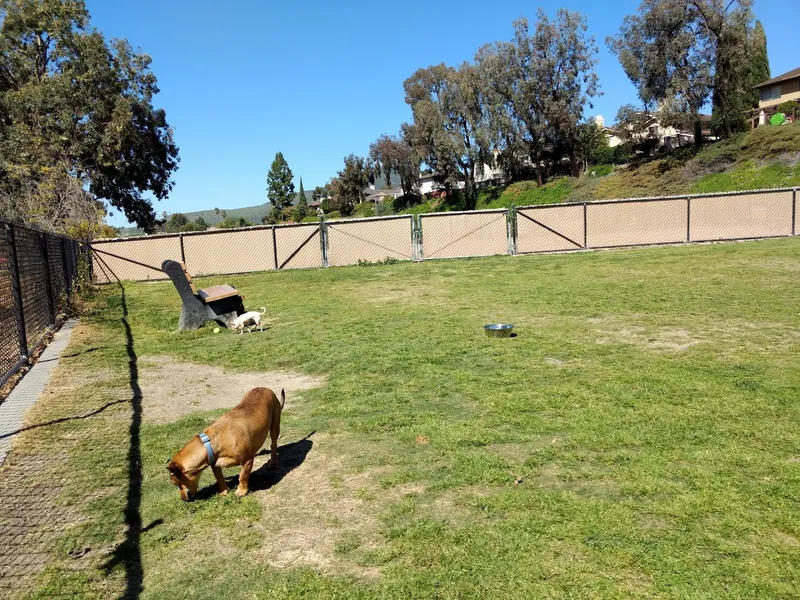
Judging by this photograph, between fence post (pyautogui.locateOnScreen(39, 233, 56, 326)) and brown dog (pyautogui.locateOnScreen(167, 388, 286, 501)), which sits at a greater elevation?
fence post (pyautogui.locateOnScreen(39, 233, 56, 326))

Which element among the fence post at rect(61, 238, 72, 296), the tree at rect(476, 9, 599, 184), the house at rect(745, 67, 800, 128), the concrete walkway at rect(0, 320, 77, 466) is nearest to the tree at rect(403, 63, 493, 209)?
the tree at rect(476, 9, 599, 184)

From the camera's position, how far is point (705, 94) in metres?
38.6

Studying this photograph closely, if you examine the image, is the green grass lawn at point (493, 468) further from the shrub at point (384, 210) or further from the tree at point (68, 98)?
the shrub at point (384, 210)

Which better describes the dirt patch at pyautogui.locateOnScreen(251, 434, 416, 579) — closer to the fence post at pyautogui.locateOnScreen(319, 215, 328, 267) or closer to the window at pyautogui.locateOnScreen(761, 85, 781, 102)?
the fence post at pyautogui.locateOnScreen(319, 215, 328, 267)

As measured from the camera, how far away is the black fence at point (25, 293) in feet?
21.5

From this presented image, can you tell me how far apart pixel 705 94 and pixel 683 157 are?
14.1 feet

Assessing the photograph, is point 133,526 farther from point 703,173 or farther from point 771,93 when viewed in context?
point 771,93

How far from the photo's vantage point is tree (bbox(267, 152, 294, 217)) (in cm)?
11781

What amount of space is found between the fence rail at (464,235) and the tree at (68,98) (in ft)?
39.3

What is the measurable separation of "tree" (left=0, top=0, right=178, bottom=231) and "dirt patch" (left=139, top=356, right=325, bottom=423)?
26147 millimetres

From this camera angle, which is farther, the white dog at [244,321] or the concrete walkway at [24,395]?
the white dog at [244,321]

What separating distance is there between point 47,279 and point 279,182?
11288cm

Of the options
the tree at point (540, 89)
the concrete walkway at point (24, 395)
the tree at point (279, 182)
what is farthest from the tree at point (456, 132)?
the tree at point (279, 182)

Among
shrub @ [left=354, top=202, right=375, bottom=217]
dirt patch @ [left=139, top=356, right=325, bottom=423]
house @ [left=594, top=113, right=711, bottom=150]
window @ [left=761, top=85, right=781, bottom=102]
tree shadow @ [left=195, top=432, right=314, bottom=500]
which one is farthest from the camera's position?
shrub @ [left=354, top=202, right=375, bottom=217]
